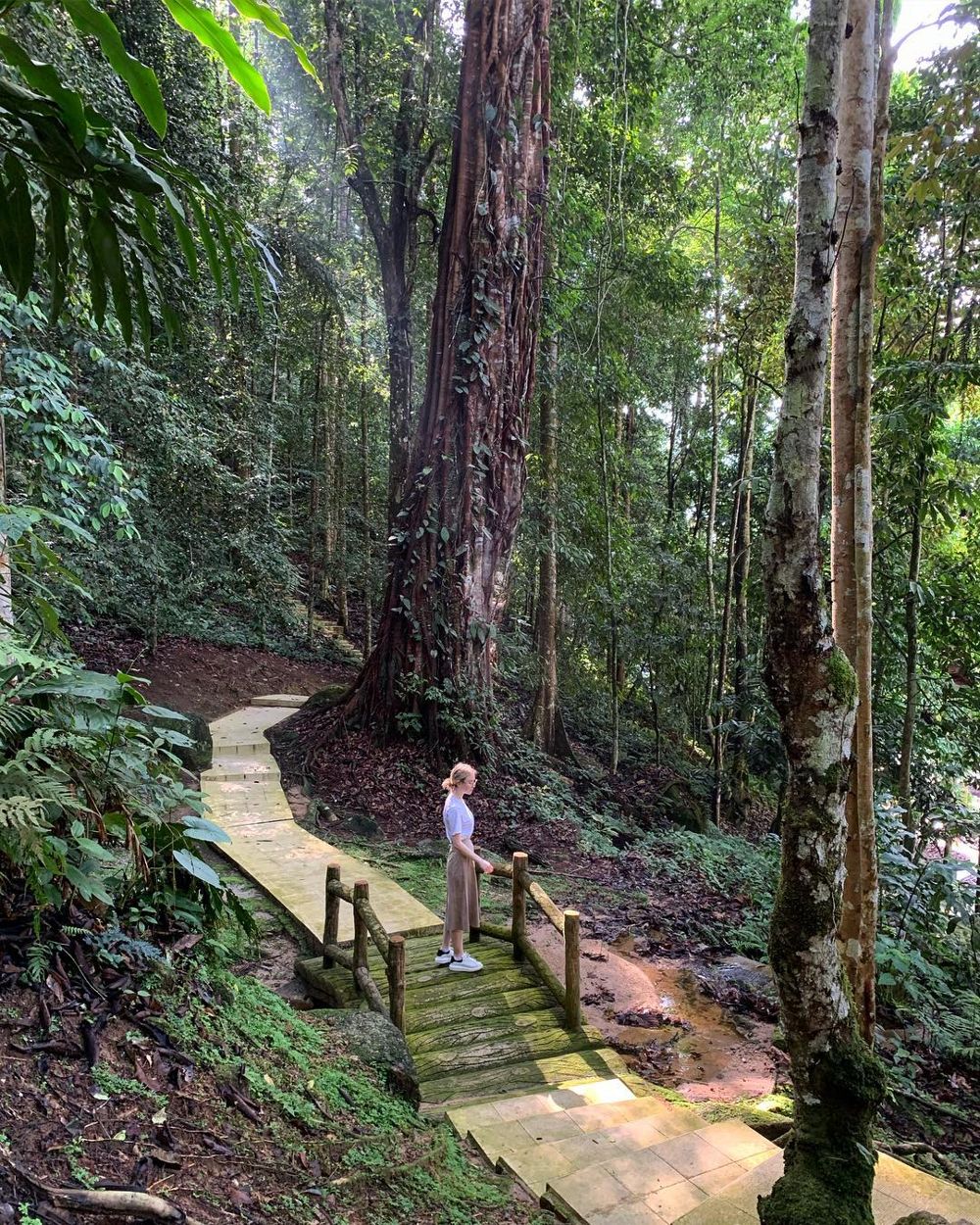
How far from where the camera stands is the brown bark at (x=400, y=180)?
1048cm

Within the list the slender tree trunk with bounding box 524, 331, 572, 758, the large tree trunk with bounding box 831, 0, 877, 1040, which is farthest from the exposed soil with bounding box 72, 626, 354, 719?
the large tree trunk with bounding box 831, 0, 877, 1040

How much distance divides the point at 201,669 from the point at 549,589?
644cm

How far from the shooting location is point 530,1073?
168 inches

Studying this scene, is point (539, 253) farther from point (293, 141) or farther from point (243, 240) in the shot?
point (243, 240)

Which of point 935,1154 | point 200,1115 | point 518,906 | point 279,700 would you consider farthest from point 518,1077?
point 279,700

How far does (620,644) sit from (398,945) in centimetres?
933

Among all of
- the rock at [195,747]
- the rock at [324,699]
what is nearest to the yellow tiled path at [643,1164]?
the rock at [195,747]

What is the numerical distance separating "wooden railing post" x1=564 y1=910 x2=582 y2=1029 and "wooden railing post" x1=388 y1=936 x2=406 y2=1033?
1.01m

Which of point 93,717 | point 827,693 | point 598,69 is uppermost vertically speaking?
point 598,69

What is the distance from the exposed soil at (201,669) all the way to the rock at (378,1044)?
26.1ft

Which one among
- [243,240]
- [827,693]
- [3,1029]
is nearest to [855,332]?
[827,693]

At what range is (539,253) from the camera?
9.34 m

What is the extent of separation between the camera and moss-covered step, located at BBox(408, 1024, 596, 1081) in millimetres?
4215

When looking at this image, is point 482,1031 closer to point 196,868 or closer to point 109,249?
point 196,868
